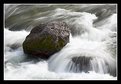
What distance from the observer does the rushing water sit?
729 centimetres

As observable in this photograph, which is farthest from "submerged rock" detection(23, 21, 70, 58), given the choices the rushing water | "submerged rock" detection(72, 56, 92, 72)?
"submerged rock" detection(72, 56, 92, 72)

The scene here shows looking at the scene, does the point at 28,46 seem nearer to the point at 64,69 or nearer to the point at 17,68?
the point at 17,68

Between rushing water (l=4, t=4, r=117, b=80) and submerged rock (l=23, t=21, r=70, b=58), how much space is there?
0.14 meters

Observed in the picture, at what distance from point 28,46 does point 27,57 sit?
0.26 meters

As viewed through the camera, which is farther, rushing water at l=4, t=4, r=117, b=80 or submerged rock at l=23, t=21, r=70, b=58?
submerged rock at l=23, t=21, r=70, b=58

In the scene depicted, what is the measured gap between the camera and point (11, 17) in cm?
1059

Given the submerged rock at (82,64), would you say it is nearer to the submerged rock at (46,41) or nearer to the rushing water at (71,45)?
the rushing water at (71,45)

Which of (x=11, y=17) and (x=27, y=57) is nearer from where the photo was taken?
(x=27, y=57)

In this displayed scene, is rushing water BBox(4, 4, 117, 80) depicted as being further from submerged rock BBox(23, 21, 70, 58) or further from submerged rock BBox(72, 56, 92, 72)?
submerged rock BBox(23, 21, 70, 58)

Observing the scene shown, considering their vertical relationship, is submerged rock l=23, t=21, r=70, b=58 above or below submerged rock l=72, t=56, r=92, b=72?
above

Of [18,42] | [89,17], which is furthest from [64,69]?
[89,17]

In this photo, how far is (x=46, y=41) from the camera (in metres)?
7.74

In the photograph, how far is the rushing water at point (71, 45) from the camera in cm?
729

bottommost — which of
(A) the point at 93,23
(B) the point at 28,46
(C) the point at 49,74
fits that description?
(C) the point at 49,74
